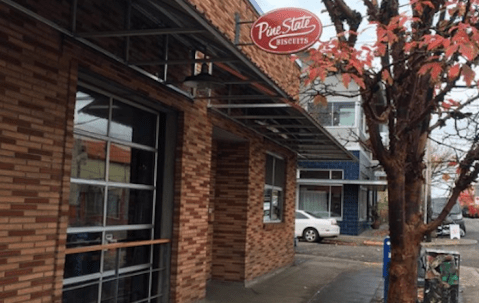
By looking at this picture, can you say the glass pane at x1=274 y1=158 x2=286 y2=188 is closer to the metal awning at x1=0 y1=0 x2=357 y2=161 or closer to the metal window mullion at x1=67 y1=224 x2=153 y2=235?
the metal awning at x1=0 y1=0 x2=357 y2=161

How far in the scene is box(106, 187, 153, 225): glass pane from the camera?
266 inches

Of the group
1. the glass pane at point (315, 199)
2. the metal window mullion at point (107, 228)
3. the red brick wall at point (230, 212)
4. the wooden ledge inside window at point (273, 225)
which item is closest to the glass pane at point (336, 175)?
the glass pane at point (315, 199)

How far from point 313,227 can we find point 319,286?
12468mm

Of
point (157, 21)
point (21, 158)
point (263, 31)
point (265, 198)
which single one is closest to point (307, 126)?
point (265, 198)

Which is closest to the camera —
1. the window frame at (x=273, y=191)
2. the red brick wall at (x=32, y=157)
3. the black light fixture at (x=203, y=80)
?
the red brick wall at (x=32, y=157)

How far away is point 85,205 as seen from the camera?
6.19 meters

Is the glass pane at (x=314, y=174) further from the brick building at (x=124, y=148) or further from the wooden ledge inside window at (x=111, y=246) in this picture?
the wooden ledge inside window at (x=111, y=246)

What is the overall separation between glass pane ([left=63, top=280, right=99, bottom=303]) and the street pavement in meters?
2.59

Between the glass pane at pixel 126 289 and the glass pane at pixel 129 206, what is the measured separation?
73 centimetres

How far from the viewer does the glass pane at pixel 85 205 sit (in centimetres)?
596

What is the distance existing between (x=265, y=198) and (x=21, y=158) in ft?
27.9

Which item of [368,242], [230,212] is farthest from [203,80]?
[368,242]

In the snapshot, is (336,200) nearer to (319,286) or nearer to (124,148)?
(319,286)

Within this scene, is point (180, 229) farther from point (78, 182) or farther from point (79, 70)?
point (79, 70)
